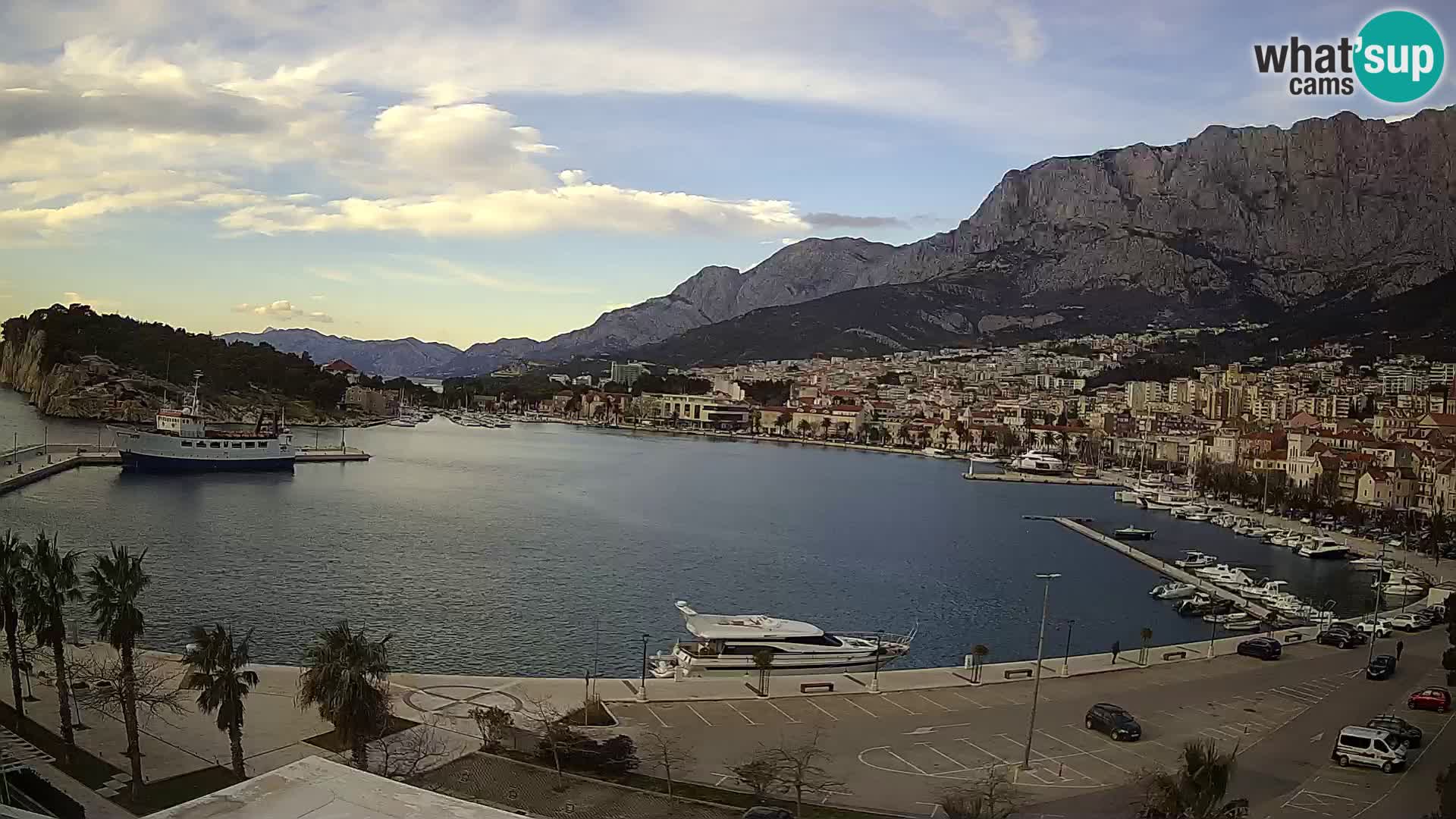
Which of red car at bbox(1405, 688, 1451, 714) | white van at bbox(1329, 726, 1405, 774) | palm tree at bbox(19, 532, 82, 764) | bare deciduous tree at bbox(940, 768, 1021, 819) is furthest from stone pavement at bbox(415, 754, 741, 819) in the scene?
red car at bbox(1405, 688, 1451, 714)

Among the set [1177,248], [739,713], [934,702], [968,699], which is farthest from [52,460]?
[1177,248]

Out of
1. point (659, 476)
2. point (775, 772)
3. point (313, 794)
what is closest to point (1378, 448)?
point (659, 476)

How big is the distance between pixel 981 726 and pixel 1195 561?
57.0 ft

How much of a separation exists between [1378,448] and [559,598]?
3315cm

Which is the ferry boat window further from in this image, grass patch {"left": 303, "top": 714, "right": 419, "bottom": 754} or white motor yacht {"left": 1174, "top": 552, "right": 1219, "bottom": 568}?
white motor yacht {"left": 1174, "top": 552, "right": 1219, "bottom": 568}

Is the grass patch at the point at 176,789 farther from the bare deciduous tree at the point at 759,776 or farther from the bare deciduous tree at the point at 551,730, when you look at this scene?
the bare deciduous tree at the point at 759,776

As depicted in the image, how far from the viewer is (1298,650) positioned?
1518 cm

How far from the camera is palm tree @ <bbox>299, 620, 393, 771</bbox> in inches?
317

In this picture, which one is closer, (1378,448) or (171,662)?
(171,662)

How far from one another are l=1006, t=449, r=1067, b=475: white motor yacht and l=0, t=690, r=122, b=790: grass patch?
4786 centimetres

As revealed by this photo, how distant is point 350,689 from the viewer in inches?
317

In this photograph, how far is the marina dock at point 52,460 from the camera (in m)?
29.0

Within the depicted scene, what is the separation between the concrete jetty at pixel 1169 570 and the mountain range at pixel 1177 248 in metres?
48.8

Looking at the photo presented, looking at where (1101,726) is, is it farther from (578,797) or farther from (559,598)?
(559,598)
